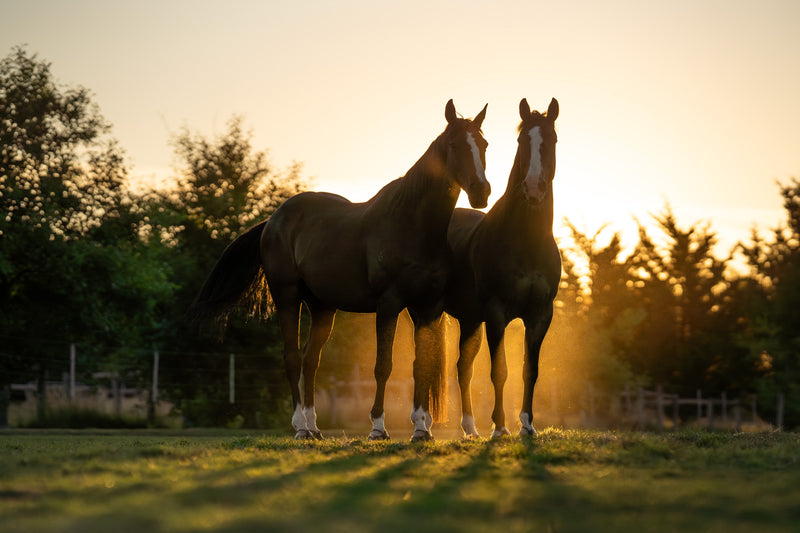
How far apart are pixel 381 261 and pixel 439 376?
56.2 inches

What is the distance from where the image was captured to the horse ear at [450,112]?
9.52 meters

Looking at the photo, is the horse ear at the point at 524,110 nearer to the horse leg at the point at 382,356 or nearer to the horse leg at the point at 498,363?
the horse leg at the point at 498,363

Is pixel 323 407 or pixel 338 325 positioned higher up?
pixel 338 325

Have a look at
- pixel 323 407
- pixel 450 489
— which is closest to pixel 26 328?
pixel 323 407

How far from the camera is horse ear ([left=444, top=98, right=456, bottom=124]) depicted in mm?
9523

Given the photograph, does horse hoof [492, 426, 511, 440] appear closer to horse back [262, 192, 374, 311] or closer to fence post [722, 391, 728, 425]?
horse back [262, 192, 374, 311]

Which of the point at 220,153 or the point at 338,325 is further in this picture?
the point at 220,153

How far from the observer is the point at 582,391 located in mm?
34906

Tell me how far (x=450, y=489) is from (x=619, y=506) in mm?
1054

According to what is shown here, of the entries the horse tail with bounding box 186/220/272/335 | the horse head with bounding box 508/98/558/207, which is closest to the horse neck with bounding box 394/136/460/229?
the horse head with bounding box 508/98/558/207

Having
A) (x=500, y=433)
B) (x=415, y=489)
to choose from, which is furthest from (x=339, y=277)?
(x=415, y=489)

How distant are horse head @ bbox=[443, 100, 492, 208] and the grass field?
8.21 feet

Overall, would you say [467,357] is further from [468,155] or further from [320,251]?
[468,155]

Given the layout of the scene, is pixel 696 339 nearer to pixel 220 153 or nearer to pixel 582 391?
pixel 582 391
